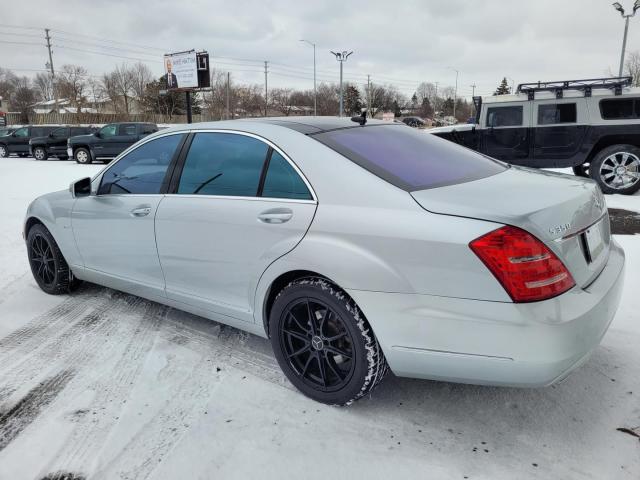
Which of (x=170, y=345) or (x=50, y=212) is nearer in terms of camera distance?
(x=170, y=345)

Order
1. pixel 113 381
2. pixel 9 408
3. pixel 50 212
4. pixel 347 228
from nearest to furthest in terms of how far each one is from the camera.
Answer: pixel 347 228 < pixel 9 408 < pixel 113 381 < pixel 50 212

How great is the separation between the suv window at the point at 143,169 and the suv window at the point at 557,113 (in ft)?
27.0

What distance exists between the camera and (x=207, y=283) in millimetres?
3064

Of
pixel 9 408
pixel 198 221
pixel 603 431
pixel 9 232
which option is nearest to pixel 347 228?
pixel 198 221

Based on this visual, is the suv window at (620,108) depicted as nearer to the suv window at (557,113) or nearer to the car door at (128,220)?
the suv window at (557,113)

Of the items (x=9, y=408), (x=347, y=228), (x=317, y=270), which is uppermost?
(x=347, y=228)

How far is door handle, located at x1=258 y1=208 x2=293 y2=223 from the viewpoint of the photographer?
103 inches

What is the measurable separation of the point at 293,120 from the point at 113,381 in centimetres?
194

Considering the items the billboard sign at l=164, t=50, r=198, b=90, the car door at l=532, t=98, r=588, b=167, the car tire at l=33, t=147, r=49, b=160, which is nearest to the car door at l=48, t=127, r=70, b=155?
the car tire at l=33, t=147, r=49, b=160

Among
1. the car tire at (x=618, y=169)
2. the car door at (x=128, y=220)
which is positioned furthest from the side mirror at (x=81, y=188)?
the car tire at (x=618, y=169)

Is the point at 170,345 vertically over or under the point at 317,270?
under

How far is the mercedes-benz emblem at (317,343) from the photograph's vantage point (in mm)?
2594

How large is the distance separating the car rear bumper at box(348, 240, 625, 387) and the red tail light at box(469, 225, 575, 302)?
5 cm

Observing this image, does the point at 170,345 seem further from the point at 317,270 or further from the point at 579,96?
the point at 579,96
